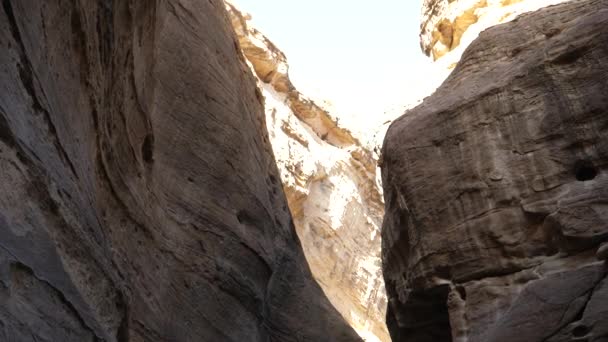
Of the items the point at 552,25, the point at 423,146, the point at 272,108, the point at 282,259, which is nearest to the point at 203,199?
the point at 282,259

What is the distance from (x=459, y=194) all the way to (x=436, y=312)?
1435 millimetres

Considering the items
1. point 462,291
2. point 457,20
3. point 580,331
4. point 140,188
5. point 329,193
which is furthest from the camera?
point 457,20

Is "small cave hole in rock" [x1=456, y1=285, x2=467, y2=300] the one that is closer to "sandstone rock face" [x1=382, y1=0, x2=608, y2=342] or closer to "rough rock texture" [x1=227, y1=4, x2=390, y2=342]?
"sandstone rock face" [x1=382, y1=0, x2=608, y2=342]

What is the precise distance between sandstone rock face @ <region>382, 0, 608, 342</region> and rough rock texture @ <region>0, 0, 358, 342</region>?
1986 mm

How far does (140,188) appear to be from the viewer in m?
9.17

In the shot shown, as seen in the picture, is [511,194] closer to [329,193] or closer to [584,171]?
[584,171]

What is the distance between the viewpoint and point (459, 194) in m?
9.94

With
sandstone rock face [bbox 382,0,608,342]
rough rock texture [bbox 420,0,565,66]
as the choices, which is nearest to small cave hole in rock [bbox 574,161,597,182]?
sandstone rock face [bbox 382,0,608,342]

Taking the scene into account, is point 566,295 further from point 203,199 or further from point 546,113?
Answer: point 203,199

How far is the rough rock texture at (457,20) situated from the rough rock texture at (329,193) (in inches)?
154

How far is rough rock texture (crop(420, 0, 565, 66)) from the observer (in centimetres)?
2353

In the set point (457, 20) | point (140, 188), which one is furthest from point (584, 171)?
point (457, 20)

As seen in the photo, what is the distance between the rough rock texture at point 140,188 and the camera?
230 inches

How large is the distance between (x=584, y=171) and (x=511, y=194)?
2.64ft
